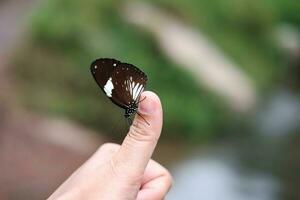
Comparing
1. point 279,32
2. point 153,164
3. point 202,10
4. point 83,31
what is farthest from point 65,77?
point 153,164

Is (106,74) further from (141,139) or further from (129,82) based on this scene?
(141,139)

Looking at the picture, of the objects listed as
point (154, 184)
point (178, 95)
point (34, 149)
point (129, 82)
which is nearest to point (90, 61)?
point (178, 95)

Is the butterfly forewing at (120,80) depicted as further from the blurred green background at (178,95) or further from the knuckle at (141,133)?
the blurred green background at (178,95)

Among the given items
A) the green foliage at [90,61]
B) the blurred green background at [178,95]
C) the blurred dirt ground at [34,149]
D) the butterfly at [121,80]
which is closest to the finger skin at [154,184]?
the butterfly at [121,80]

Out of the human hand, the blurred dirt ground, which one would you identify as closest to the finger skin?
the human hand

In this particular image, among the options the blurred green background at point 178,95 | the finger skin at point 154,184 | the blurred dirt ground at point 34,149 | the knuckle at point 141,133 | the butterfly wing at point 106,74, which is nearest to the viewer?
the butterfly wing at point 106,74

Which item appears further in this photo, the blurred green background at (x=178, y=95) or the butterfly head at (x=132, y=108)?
the blurred green background at (x=178, y=95)

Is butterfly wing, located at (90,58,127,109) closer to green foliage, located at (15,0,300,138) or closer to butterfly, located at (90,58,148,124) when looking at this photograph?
butterfly, located at (90,58,148,124)

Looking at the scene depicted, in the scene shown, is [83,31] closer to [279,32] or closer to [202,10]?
[202,10]
